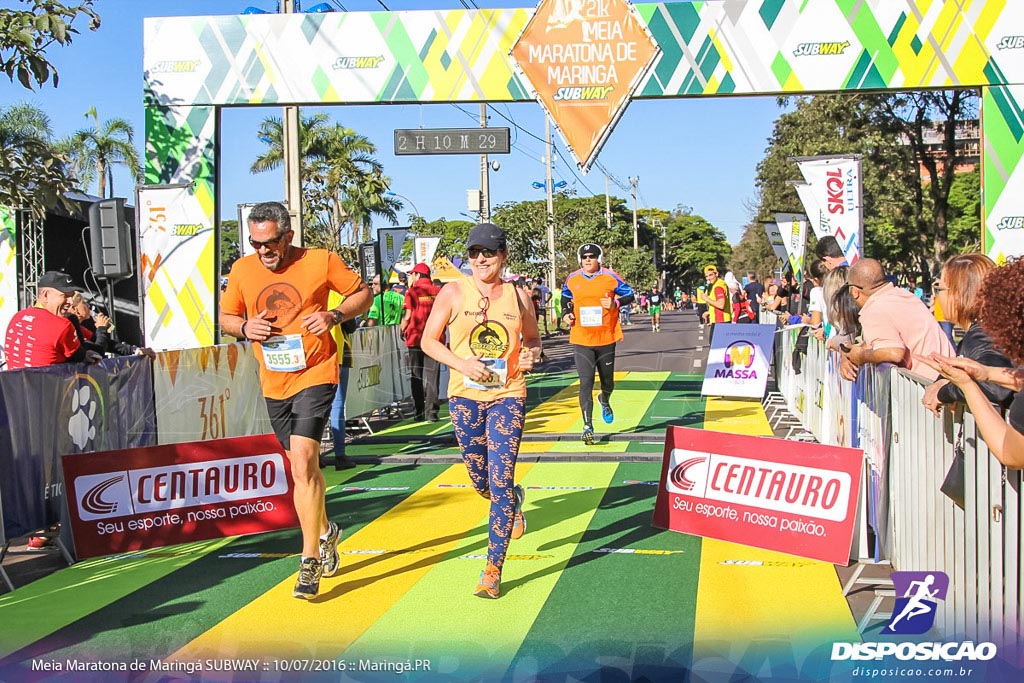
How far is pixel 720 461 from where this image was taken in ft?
20.7

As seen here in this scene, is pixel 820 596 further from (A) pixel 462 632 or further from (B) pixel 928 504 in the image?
(A) pixel 462 632

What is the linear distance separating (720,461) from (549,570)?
1234 mm

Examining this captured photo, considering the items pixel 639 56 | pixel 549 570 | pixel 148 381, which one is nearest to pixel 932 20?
pixel 639 56

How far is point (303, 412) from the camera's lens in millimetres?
5844

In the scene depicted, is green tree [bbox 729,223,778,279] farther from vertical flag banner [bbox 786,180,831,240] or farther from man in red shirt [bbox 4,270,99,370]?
man in red shirt [bbox 4,270,99,370]

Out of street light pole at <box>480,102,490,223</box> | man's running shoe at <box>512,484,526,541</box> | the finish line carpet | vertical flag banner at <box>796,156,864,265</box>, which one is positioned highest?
street light pole at <box>480,102,490,223</box>

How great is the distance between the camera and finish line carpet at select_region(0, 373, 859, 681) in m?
4.67

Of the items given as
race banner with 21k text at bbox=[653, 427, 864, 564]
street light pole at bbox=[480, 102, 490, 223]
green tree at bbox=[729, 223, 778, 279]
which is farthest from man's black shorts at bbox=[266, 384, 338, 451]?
green tree at bbox=[729, 223, 778, 279]

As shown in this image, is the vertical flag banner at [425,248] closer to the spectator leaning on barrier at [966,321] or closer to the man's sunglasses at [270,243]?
the man's sunglasses at [270,243]

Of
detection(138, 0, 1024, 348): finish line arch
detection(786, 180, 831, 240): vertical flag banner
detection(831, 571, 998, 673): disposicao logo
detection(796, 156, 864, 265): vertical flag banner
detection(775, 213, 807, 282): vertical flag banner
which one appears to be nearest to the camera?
detection(831, 571, 998, 673): disposicao logo

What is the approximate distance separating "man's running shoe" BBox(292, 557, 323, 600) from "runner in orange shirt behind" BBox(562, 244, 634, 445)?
5.69 m

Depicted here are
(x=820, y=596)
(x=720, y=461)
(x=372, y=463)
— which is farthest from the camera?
(x=372, y=463)

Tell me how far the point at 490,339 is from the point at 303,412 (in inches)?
44.6

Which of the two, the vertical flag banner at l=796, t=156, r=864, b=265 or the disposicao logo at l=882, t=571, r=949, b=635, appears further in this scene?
Answer: the vertical flag banner at l=796, t=156, r=864, b=265
